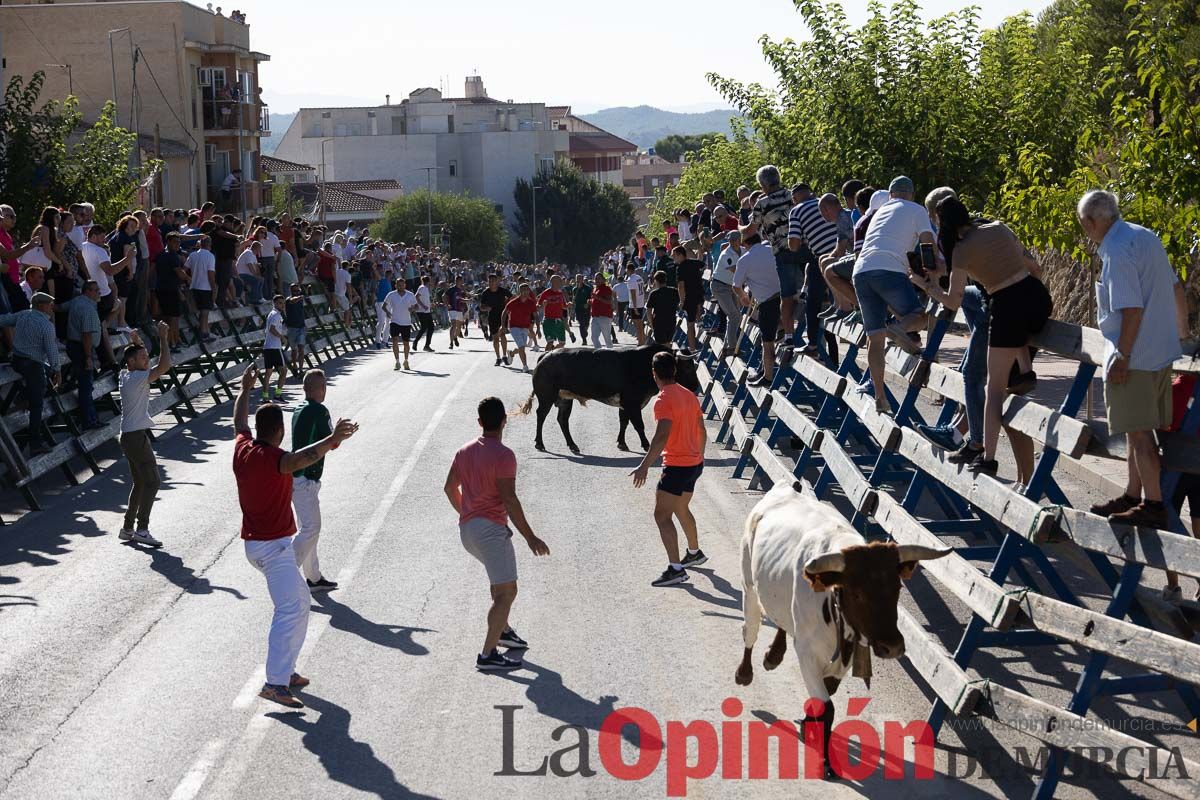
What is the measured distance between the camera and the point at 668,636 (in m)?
10.9

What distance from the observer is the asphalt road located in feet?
27.0

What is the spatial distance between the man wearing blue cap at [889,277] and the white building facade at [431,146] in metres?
118

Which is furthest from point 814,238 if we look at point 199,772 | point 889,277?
point 199,772

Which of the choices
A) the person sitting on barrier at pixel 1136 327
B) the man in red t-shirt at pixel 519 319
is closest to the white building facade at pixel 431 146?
the man in red t-shirt at pixel 519 319

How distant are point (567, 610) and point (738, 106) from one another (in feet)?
88.3

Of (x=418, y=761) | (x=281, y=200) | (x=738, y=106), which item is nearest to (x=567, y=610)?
(x=418, y=761)

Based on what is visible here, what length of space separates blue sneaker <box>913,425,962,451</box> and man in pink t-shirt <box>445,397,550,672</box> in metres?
3.40

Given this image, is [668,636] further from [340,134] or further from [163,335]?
[340,134]

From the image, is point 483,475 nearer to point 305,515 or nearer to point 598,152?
point 305,515

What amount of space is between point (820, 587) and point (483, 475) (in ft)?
10.3

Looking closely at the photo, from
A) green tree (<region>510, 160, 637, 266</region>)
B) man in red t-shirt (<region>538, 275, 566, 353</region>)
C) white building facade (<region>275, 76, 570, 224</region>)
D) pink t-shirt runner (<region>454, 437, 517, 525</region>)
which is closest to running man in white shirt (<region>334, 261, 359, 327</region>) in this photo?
man in red t-shirt (<region>538, 275, 566, 353</region>)

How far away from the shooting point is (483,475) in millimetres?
10164

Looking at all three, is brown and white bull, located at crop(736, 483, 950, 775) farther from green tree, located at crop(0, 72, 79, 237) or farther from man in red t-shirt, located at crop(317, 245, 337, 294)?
man in red t-shirt, located at crop(317, 245, 337, 294)

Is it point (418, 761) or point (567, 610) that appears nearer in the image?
point (418, 761)
